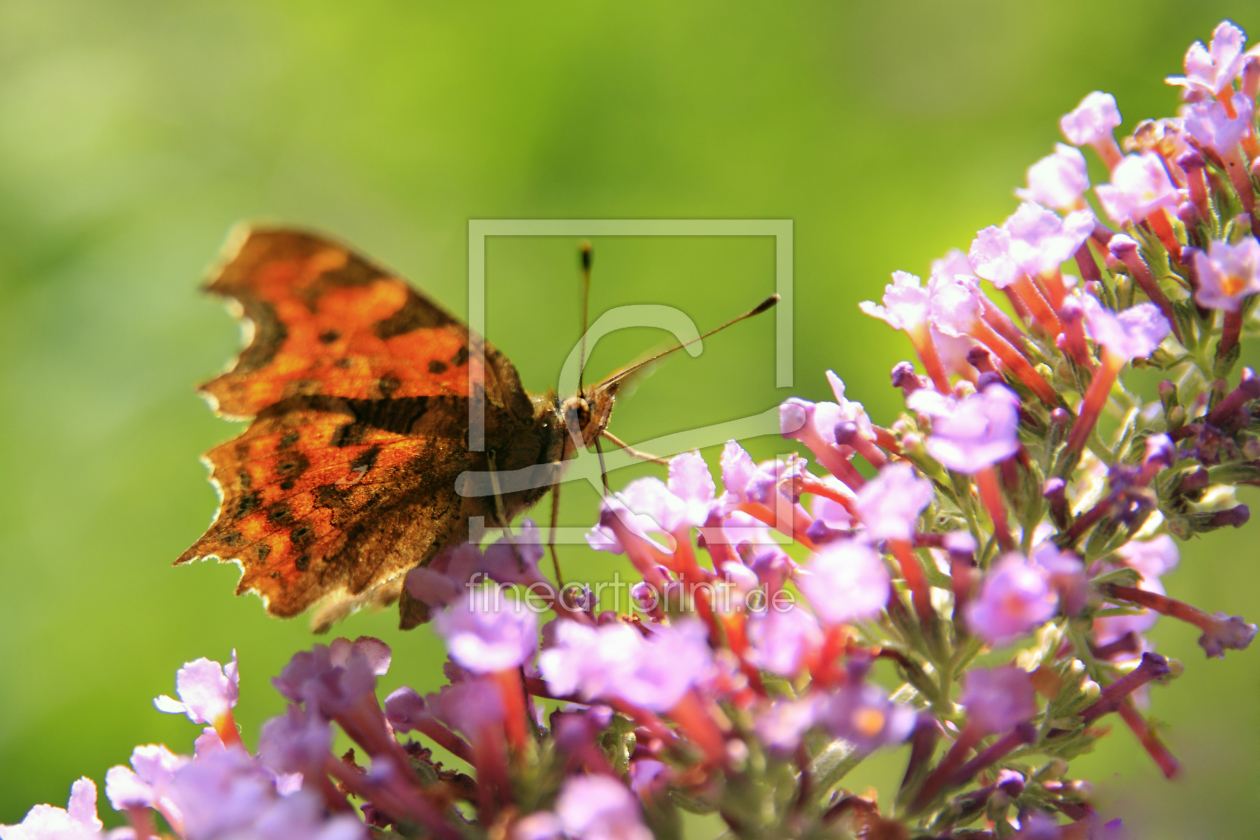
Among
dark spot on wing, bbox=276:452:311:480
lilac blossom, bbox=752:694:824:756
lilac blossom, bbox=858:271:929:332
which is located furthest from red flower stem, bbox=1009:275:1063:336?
dark spot on wing, bbox=276:452:311:480

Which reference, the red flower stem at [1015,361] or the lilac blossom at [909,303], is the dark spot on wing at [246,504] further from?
the red flower stem at [1015,361]

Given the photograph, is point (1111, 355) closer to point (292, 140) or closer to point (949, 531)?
point (949, 531)

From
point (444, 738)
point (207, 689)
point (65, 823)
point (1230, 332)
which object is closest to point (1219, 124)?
point (1230, 332)

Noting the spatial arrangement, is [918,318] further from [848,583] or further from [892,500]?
[848,583]

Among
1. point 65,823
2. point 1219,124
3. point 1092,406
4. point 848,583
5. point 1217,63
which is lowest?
point 65,823

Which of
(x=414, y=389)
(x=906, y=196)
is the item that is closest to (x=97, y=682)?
(x=414, y=389)

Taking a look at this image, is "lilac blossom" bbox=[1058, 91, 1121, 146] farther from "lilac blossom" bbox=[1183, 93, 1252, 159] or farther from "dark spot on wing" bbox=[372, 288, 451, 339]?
"dark spot on wing" bbox=[372, 288, 451, 339]
